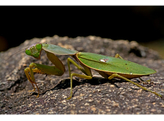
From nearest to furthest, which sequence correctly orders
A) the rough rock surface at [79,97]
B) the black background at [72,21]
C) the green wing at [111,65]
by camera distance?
the rough rock surface at [79,97]
the green wing at [111,65]
the black background at [72,21]

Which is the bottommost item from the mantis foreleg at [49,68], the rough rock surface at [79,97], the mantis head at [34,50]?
the rough rock surface at [79,97]

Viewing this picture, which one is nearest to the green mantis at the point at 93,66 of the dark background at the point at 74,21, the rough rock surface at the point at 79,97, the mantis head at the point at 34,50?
the mantis head at the point at 34,50

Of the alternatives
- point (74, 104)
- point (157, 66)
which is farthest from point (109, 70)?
point (157, 66)

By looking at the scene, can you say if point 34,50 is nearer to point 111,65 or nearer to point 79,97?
point 79,97

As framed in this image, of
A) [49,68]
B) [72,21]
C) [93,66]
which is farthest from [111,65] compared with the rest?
[72,21]

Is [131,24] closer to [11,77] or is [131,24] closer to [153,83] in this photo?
[153,83]

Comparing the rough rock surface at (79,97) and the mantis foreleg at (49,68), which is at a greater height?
the mantis foreleg at (49,68)

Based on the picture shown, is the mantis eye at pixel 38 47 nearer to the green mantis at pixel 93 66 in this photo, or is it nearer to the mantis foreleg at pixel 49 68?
the green mantis at pixel 93 66
